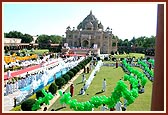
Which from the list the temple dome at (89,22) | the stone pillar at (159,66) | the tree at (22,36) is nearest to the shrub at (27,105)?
the stone pillar at (159,66)

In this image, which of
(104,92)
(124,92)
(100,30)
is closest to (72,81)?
(104,92)

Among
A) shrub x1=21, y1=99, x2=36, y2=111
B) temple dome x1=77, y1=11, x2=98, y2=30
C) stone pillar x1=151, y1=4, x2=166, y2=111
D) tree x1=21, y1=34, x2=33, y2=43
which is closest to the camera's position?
stone pillar x1=151, y1=4, x2=166, y2=111

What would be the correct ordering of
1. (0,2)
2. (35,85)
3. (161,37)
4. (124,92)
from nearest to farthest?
(161,37) < (0,2) < (124,92) < (35,85)

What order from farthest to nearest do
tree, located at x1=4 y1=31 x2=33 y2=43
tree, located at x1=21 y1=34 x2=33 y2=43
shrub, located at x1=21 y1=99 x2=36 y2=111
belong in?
1. tree, located at x1=4 y1=31 x2=33 y2=43
2. tree, located at x1=21 y1=34 x2=33 y2=43
3. shrub, located at x1=21 y1=99 x2=36 y2=111

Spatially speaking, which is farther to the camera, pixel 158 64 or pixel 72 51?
pixel 72 51

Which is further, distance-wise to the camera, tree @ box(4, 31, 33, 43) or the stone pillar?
tree @ box(4, 31, 33, 43)

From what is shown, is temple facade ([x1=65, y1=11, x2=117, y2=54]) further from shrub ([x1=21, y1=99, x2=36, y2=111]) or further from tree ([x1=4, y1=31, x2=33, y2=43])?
shrub ([x1=21, y1=99, x2=36, y2=111])

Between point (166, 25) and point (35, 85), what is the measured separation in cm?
1093

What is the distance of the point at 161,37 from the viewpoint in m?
6.41

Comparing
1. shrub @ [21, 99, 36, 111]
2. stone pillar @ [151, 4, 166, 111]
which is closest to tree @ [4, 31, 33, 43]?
shrub @ [21, 99, 36, 111]

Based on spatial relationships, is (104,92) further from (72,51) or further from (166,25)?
(72,51)

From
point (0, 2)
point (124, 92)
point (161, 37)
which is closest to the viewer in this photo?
point (161, 37)

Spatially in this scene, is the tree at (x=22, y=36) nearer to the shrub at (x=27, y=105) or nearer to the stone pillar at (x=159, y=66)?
the shrub at (x=27, y=105)

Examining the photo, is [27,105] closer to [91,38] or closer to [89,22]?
[91,38]
